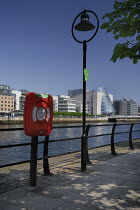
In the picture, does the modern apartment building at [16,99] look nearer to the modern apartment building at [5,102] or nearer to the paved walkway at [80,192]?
the modern apartment building at [5,102]

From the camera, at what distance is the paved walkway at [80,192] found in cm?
384

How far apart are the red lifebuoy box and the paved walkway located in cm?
110

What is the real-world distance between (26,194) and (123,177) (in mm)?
2415

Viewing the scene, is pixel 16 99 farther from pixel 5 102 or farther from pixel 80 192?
pixel 80 192

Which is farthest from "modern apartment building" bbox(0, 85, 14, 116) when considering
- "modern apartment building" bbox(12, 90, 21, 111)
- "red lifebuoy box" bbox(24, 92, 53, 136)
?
"red lifebuoy box" bbox(24, 92, 53, 136)

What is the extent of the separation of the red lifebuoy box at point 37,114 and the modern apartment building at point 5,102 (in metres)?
139

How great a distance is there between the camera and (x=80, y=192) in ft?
14.8

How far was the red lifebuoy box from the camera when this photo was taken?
4.69 metres

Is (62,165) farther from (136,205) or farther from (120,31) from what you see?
(120,31)

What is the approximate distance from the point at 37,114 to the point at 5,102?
476 ft

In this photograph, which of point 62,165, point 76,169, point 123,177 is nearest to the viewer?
point 123,177

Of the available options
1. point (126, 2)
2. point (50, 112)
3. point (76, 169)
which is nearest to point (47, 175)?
point (76, 169)

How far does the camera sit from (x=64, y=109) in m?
197

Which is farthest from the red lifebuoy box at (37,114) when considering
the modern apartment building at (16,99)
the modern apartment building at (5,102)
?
the modern apartment building at (16,99)
